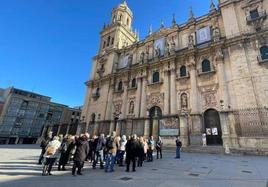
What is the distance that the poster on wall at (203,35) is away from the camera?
851 inches

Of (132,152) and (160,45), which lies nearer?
(132,152)

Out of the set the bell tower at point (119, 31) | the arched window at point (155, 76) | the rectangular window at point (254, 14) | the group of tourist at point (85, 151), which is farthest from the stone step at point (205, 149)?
the bell tower at point (119, 31)

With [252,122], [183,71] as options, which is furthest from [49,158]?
[183,71]

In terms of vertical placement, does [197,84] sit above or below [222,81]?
above

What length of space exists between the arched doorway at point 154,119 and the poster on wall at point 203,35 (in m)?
11.1

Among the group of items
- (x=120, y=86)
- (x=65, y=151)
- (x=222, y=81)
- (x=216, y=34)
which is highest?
(x=216, y=34)

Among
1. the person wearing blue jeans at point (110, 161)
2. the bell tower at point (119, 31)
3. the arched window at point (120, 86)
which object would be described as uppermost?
the bell tower at point (119, 31)

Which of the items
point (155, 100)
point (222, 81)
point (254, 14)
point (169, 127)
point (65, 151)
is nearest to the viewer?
point (65, 151)

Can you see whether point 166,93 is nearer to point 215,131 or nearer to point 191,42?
point 215,131

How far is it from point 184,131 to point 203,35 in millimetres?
13640

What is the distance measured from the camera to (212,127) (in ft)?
55.8

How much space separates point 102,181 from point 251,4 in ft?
80.0

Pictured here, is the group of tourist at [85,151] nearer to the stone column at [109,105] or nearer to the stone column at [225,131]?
the stone column at [225,131]

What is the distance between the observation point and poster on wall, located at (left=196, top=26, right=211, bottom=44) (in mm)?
21627
